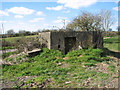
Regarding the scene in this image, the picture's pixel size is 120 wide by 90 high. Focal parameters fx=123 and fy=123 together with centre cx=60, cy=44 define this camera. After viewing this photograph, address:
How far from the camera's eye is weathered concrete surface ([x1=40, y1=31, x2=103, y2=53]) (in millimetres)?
8398

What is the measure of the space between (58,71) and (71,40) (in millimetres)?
3851

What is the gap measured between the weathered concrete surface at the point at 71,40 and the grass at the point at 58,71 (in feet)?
2.02

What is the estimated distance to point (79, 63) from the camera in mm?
6281

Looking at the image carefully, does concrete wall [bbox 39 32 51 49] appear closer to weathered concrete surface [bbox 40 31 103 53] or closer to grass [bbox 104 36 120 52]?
weathered concrete surface [bbox 40 31 103 53]

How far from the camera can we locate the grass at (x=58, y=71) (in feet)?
14.5

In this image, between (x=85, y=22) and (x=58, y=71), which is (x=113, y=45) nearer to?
(x=85, y=22)

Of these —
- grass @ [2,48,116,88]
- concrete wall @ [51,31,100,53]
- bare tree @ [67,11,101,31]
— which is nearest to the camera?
grass @ [2,48,116,88]

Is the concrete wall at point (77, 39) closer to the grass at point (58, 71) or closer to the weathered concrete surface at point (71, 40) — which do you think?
the weathered concrete surface at point (71, 40)

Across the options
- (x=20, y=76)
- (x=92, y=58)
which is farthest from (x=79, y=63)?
(x=20, y=76)

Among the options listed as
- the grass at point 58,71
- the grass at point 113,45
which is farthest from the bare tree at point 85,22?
the grass at point 58,71

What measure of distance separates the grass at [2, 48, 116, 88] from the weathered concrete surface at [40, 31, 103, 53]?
2.02 ft

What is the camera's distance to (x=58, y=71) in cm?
539

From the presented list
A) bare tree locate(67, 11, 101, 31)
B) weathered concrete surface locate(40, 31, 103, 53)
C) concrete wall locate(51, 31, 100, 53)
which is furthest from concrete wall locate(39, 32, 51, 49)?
bare tree locate(67, 11, 101, 31)

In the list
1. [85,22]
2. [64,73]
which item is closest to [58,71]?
[64,73]
